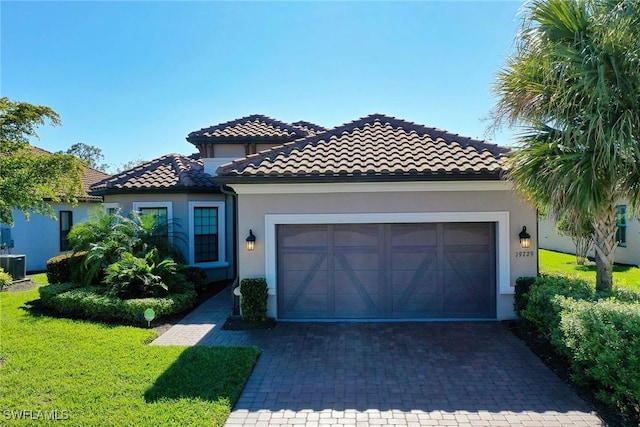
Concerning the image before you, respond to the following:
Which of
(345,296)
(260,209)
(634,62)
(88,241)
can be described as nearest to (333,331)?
(345,296)

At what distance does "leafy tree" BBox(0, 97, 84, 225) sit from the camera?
7.00 m

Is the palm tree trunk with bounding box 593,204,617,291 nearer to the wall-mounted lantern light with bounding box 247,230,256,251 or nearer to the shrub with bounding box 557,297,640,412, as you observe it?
A: the shrub with bounding box 557,297,640,412

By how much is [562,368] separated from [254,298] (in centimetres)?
661

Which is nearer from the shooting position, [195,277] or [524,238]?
[524,238]

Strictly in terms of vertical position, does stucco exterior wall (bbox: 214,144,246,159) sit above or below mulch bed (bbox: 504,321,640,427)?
above

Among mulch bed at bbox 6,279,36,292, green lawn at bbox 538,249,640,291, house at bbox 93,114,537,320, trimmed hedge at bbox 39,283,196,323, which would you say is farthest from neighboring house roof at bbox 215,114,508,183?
mulch bed at bbox 6,279,36,292

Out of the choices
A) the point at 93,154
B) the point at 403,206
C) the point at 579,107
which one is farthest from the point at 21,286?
the point at 93,154

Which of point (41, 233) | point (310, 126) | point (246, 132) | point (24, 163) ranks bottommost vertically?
point (41, 233)

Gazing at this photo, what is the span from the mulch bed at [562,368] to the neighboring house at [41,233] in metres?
18.4

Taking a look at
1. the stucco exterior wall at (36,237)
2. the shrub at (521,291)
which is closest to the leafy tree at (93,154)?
the stucco exterior wall at (36,237)

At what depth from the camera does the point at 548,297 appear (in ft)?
22.1

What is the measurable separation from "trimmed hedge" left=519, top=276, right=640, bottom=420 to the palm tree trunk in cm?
34

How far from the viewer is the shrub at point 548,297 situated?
6359mm

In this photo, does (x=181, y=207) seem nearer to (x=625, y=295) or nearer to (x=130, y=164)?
(x=625, y=295)
